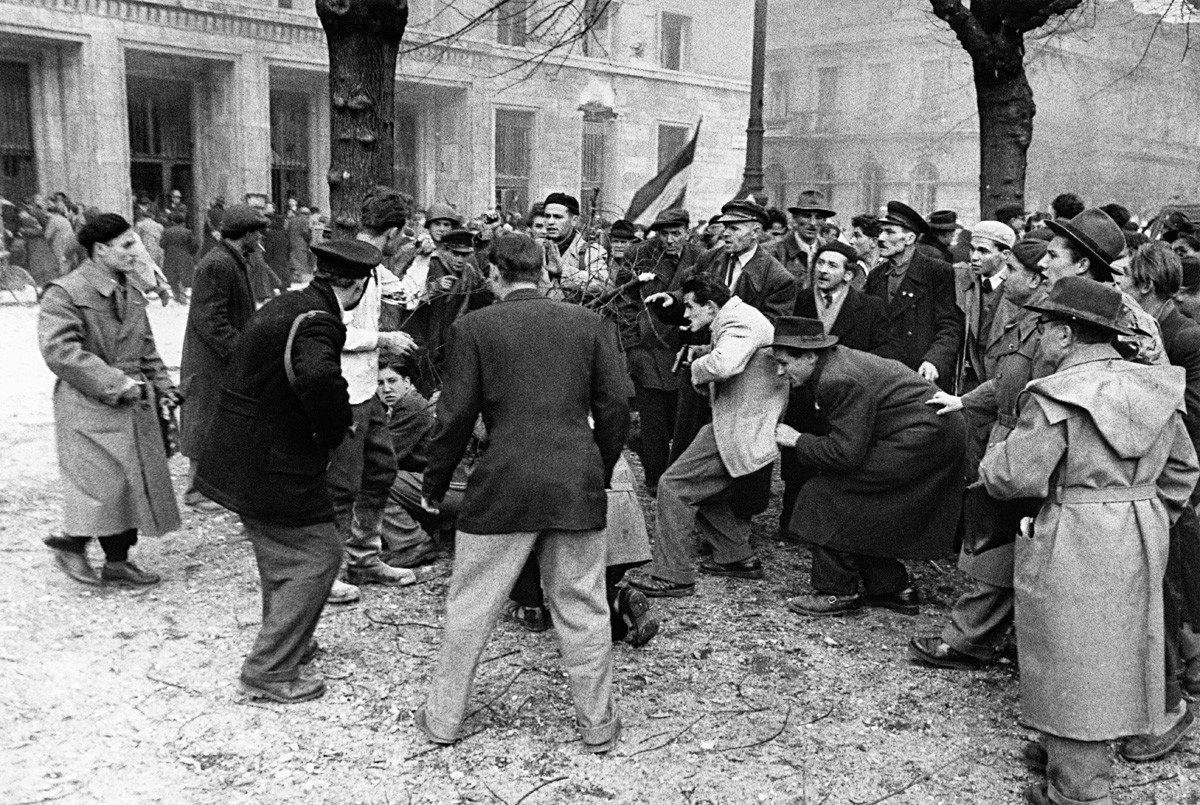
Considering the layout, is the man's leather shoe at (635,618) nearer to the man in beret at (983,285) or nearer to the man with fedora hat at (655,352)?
the man with fedora hat at (655,352)

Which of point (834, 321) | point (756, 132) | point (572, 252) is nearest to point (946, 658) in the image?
point (834, 321)

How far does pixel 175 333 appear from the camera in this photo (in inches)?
621

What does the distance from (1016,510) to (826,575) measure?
162cm

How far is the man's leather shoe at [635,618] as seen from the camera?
16.8 feet

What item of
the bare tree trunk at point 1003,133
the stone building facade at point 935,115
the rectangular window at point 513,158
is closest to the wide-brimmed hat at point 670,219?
the bare tree trunk at point 1003,133

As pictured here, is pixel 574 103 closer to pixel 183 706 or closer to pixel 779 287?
pixel 779 287

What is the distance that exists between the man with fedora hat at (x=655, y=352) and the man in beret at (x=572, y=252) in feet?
0.97

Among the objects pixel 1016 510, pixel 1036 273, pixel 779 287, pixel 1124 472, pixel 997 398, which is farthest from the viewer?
pixel 779 287

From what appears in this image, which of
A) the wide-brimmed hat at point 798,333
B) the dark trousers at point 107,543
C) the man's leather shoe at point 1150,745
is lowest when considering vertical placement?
the man's leather shoe at point 1150,745

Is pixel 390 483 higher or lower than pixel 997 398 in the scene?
lower

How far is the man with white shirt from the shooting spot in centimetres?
556

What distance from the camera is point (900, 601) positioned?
18.7ft

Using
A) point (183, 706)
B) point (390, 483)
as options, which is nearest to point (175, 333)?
point (390, 483)

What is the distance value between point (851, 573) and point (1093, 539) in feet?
6.87
